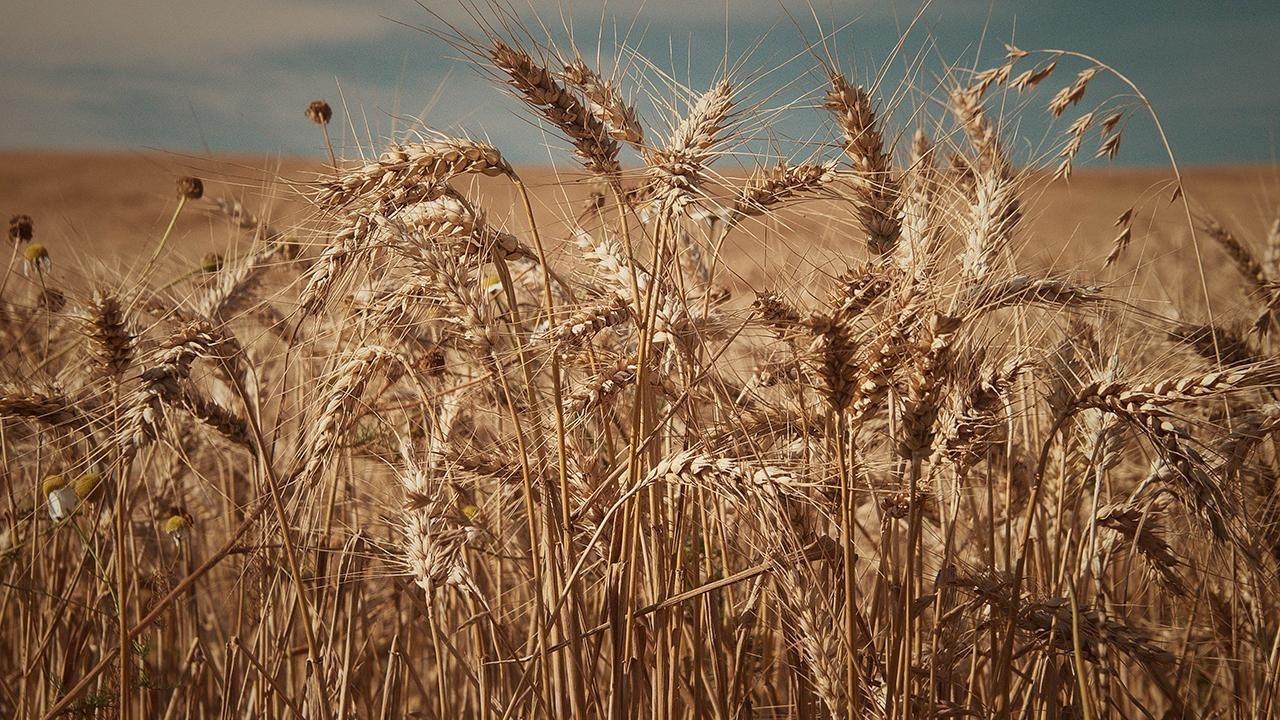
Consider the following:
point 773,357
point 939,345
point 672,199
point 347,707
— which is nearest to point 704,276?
point 773,357

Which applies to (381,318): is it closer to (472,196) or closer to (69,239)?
(472,196)

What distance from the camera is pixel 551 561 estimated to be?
4.56ft

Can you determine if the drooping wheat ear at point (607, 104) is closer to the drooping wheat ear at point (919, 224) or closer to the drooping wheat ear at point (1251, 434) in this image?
the drooping wheat ear at point (919, 224)

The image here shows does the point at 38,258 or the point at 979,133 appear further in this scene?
the point at 979,133

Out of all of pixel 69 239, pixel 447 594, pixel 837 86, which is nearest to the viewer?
pixel 837 86

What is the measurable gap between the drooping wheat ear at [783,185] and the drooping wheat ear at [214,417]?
112cm

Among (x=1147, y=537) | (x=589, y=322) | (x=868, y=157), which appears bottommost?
(x=1147, y=537)

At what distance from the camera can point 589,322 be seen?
1451 millimetres

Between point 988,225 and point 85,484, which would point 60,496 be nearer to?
point 85,484

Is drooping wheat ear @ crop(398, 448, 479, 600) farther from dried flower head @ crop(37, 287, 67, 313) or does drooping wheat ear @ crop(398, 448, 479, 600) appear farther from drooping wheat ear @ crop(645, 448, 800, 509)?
dried flower head @ crop(37, 287, 67, 313)

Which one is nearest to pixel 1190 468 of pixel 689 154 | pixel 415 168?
pixel 689 154

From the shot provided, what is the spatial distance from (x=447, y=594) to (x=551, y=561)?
0.76 m

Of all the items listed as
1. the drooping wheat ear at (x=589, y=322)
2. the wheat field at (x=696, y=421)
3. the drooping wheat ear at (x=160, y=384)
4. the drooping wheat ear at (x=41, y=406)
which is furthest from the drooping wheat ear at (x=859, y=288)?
the drooping wheat ear at (x=41, y=406)

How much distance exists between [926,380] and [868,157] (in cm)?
61
